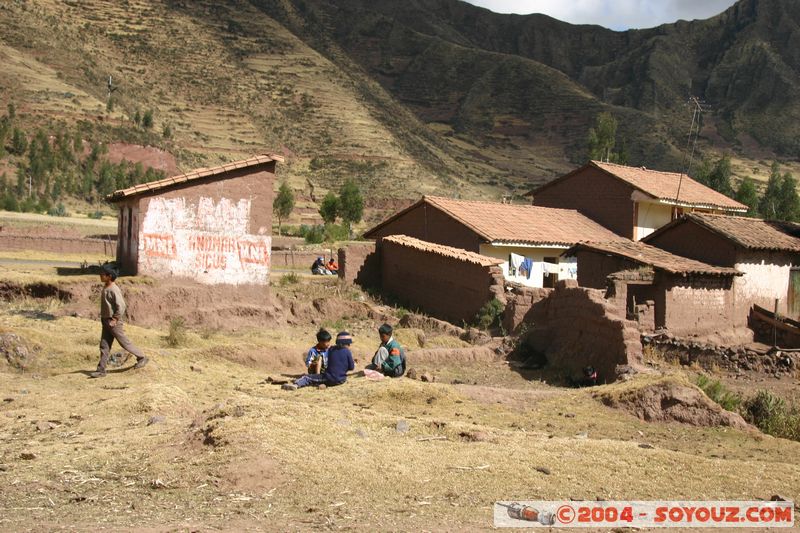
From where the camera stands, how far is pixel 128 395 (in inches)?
462

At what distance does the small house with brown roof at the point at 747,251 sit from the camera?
91.0 ft

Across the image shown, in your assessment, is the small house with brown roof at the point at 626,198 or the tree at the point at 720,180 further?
the tree at the point at 720,180

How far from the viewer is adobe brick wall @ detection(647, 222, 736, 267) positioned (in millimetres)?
27875

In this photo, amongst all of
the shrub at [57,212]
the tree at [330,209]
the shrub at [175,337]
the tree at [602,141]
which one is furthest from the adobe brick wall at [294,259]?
the tree at [602,141]

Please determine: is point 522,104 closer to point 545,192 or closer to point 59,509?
point 545,192

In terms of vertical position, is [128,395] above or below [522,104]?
below

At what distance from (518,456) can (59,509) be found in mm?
4603

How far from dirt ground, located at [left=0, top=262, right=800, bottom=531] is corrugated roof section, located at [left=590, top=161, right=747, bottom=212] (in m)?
23.4

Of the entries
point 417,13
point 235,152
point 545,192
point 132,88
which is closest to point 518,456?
point 545,192

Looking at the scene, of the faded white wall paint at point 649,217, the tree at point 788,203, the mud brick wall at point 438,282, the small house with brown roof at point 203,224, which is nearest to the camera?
the small house with brown roof at point 203,224

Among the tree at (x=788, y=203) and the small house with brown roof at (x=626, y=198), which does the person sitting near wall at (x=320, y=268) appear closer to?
the small house with brown roof at (x=626, y=198)

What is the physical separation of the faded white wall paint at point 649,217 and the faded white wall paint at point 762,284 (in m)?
7.06

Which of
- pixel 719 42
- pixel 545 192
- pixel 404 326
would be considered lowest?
pixel 404 326

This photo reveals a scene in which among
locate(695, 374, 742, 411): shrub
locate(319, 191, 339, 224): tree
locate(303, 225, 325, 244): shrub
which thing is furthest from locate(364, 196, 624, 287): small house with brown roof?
locate(319, 191, 339, 224): tree
